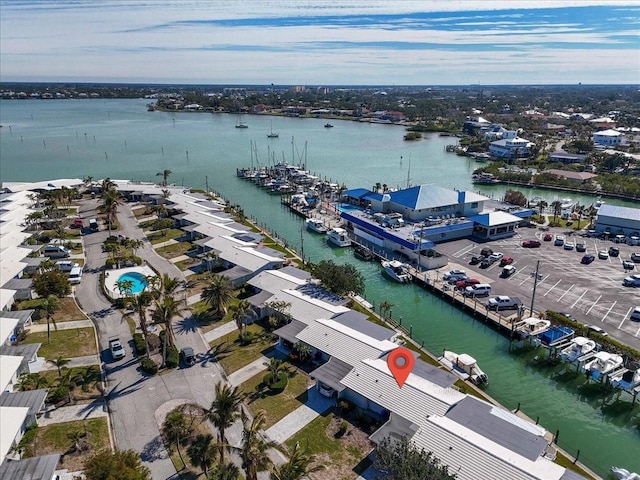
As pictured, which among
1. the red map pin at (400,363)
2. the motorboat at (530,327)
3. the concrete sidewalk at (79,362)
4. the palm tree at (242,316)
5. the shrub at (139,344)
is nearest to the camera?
the red map pin at (400,363)

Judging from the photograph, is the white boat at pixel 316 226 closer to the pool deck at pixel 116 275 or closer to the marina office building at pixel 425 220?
the marina office building at pixel 425 220

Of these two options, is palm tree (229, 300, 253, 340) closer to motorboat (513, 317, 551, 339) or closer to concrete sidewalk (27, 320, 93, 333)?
concrete sidewalk (27, 320, 93, 333)

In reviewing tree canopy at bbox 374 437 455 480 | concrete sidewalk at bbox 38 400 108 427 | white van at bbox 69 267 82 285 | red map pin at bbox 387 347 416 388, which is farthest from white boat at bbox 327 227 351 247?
tree canopy at bbox 374 437 455 480

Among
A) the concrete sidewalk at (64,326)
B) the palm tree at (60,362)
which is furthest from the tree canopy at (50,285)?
the palm tree at (60,362)

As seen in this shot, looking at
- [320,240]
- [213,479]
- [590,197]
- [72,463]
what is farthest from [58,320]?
[590,197]

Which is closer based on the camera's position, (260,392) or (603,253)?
(260,392)

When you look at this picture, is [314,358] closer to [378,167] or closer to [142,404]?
[142,404]

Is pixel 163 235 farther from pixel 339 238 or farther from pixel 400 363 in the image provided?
pixel 400 363
